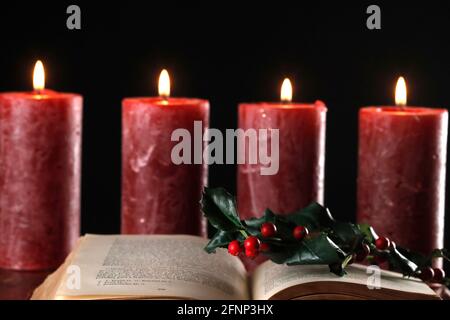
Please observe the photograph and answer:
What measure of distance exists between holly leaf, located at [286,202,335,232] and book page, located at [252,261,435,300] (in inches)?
3.3

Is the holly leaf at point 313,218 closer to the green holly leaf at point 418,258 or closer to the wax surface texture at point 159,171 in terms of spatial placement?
the green holly leaf at point 418,258

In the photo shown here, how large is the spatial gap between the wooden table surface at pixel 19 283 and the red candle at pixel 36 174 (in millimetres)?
30

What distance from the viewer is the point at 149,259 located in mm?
1454

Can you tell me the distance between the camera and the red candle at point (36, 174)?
5.68 feet

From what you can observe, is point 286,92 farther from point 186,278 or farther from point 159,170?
point 186,278

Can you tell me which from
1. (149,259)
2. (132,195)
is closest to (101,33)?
(132,195)

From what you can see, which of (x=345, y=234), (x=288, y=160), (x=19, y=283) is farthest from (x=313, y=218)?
(x=19, y=283)

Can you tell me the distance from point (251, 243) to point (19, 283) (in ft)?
1.74

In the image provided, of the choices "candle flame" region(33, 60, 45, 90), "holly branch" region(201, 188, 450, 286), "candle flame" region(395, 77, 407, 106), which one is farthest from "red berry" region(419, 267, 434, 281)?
"candle flame" region(33, 60, 45, 90)

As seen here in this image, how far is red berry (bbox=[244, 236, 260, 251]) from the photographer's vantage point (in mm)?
1361

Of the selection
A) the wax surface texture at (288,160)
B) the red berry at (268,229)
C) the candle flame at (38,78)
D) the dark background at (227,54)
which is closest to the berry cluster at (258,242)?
the red berry at (268,229)

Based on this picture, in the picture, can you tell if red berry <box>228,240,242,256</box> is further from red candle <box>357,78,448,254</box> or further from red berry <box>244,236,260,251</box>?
red candle <box>357,78,448,254</box>

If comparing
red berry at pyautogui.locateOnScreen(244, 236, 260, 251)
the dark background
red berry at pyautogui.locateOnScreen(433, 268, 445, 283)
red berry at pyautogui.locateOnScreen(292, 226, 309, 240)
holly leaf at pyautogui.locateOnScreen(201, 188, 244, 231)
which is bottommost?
red berry at pyautogui.locateOnScreen(433, 268, 445, 283)

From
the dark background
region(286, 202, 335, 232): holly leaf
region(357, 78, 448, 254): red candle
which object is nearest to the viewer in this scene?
region(286, 202, 335, 232): holly leaf
